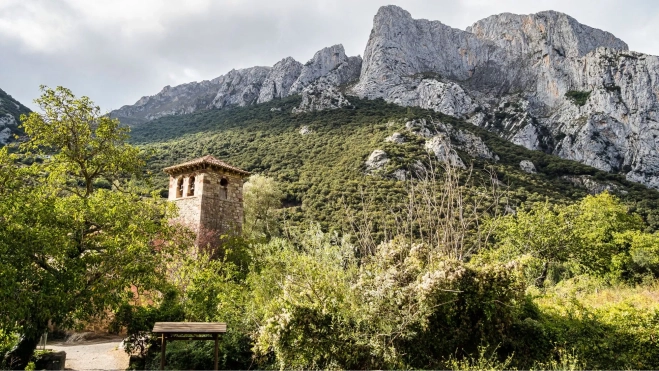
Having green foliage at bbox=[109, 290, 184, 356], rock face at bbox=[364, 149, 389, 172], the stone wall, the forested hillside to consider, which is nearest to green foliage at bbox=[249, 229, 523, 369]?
the forested hillside

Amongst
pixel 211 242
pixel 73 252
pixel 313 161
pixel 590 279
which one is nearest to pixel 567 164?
pixel 313 161

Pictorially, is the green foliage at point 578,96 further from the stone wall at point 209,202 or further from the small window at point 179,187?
the small window at point 179,187

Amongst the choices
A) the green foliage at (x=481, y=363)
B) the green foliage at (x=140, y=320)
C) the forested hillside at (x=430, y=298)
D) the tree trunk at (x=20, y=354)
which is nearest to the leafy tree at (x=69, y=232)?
the tree trunk at (x=20, y=354)

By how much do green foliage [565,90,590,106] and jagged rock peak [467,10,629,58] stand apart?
11.9m

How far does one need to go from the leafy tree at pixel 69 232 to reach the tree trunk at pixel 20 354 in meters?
0.02

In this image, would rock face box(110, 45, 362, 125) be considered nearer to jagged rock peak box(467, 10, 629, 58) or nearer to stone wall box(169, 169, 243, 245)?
jagged rock peak box(467, 10, 629, 58)

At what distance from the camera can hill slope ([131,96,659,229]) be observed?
39.6 m

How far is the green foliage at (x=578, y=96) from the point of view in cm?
6902

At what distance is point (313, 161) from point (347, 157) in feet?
13.4

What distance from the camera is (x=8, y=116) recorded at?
1949 inches

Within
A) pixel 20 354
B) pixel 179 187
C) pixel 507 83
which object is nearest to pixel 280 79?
pixel 507 83

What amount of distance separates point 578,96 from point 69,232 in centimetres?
8034

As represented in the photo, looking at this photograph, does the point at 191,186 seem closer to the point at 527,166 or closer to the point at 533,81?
the point at 527,166

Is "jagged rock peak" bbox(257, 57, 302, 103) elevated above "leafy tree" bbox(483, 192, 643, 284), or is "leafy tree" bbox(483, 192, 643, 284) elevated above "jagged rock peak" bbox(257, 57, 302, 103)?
"jagged rock peak" bbox(257, 57, 302, 103)
